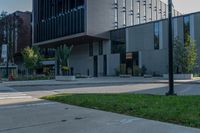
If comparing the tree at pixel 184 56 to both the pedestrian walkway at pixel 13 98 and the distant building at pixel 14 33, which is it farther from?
the distant building at pixel 14 33

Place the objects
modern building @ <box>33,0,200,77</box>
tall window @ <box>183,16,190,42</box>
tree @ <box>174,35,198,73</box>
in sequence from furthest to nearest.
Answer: modern building @ <box>33,0,200,77</box>
tall window @ <box>183,16,190,42</box>
tree @ <box>174,35,198,73</box>

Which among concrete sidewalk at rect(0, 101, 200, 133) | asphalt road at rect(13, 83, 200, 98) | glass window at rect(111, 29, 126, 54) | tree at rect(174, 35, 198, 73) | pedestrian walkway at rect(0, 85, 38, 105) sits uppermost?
glass window at rect(111, 29, 126, 54)

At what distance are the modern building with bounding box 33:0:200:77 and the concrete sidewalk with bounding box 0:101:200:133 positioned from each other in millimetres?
40185

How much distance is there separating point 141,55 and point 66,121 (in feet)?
154

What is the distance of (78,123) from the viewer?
8.82 m

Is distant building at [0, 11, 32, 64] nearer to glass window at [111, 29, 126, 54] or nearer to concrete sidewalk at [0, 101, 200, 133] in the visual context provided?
glass window at [111, 29, 126, 54]

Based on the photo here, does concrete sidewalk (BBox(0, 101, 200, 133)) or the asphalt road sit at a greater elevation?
the asphalt road

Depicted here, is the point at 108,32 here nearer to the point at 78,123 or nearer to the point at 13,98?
the point at 13,98

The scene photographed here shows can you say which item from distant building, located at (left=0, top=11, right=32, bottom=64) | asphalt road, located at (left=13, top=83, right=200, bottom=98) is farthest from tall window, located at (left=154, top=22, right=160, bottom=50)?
distant building, located at (left=0, top=11, right=32, bottom=64)

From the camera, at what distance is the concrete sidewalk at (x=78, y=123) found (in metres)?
7.79

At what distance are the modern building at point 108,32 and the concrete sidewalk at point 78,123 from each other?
40.2 meters

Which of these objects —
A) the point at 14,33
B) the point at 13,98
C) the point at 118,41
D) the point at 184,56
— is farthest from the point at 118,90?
the point at 14,33

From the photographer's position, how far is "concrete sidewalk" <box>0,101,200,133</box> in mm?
7793

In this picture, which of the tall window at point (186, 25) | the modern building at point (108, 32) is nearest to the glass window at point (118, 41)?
the modern building at point (108, 32)
